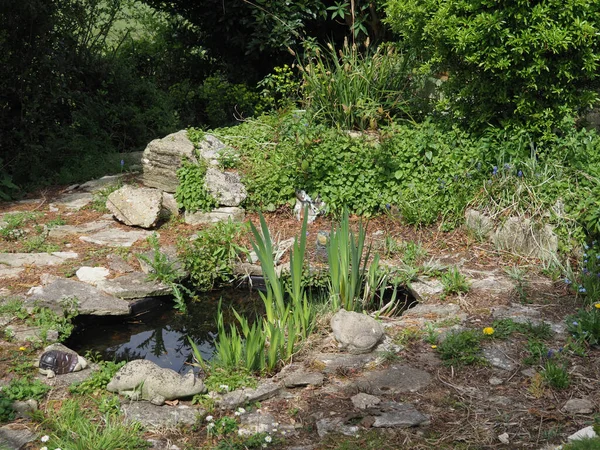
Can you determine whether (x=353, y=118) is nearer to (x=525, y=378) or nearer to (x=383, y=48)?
(x=383, y=48)

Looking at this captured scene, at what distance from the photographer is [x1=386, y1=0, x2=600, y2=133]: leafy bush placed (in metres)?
6.03

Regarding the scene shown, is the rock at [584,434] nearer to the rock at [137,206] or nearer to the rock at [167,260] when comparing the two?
the rock at [167,260]

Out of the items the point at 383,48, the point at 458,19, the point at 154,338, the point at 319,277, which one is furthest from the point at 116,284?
the point at 383,48

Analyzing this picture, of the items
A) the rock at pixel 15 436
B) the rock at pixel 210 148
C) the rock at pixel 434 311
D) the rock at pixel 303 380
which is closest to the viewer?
the rock at pixel 15 436

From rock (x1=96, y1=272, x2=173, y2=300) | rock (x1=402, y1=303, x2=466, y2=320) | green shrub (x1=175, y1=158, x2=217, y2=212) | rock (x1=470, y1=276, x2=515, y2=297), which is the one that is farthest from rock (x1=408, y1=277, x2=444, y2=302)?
green shrub (x1=175, y1=158, x2=217, y2=212)

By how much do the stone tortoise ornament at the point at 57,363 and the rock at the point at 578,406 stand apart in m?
2.77

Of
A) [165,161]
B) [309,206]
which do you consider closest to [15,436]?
[309,206]

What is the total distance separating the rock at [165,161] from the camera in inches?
286

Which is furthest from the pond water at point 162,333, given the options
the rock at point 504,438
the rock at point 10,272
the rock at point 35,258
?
the rock at point 504,438

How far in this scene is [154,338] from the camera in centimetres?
534

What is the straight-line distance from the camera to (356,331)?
188 inches

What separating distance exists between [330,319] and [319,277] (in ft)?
3.22

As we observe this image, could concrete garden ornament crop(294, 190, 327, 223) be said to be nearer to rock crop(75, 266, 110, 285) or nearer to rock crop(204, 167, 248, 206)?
rock crop(204, 167, 248, 206)

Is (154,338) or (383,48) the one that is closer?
(154,338)
